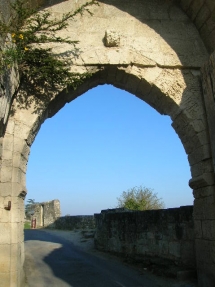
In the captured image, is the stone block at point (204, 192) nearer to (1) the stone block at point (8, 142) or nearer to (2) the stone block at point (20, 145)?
(2) the stone block at point (20, 145)

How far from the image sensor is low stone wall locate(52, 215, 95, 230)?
15844mm

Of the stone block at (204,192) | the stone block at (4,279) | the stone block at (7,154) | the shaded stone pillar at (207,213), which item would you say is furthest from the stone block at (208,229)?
the stone block at (7,154)

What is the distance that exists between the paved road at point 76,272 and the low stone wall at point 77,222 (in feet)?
22.9

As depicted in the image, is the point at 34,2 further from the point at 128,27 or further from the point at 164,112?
the point at 164,112

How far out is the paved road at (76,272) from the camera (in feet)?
18.2

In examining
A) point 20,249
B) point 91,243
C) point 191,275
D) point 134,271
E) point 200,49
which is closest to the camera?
point 20,249

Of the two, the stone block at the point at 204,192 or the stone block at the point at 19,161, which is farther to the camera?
the stone block at the point at 204,192

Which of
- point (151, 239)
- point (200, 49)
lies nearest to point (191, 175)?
point (200, 49)

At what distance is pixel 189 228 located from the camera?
5.91 m

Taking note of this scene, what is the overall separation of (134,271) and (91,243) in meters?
4.67

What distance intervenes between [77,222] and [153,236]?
32.0ft

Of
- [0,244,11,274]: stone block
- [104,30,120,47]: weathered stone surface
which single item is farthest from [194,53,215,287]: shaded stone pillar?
[0,244,11,274]: stone block

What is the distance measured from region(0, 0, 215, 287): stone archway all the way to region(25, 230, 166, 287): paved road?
160 centimetres

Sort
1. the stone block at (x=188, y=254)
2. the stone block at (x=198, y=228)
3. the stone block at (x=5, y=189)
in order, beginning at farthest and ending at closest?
the stone block at (x=188, y=254) < the stone block at (x=198, y=228) < the stone block at (x=5, y=189)
